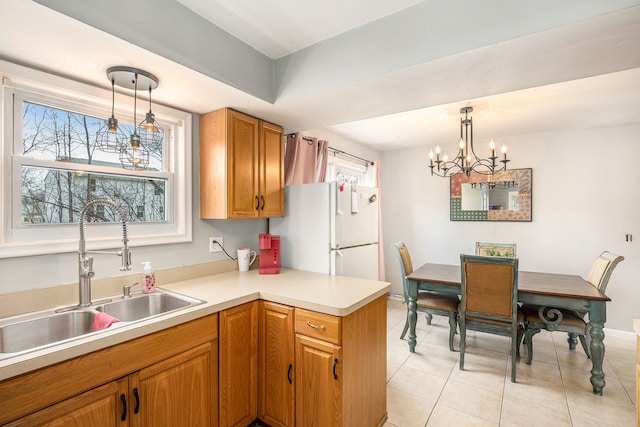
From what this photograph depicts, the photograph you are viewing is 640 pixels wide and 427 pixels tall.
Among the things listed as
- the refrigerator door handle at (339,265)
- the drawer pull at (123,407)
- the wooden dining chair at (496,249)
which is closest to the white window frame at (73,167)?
the drawer pull at (123,407)

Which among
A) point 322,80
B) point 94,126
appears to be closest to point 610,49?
point 322,80

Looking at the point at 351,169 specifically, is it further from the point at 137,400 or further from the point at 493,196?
the point at 137,400

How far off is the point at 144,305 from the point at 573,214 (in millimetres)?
4365

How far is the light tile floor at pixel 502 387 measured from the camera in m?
1.95

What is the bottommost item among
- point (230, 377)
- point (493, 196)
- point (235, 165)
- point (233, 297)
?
point (230, 377)

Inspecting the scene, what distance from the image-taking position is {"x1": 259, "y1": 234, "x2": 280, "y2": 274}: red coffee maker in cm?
232

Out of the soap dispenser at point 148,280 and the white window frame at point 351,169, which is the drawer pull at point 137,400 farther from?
the white window frame at point 351,169

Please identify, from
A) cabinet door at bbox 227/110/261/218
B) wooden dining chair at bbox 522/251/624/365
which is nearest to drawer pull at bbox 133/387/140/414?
cabinet door at bbox 227/110/261/218

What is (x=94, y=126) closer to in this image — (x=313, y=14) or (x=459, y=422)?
(x=313, y=14)

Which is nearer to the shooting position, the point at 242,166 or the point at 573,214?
the point at 242,166

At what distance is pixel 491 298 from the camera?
245 cm

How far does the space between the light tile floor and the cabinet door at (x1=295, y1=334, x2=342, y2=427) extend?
63cm

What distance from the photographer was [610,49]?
1304mm

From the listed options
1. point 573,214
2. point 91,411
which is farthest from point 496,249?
point 91,411
